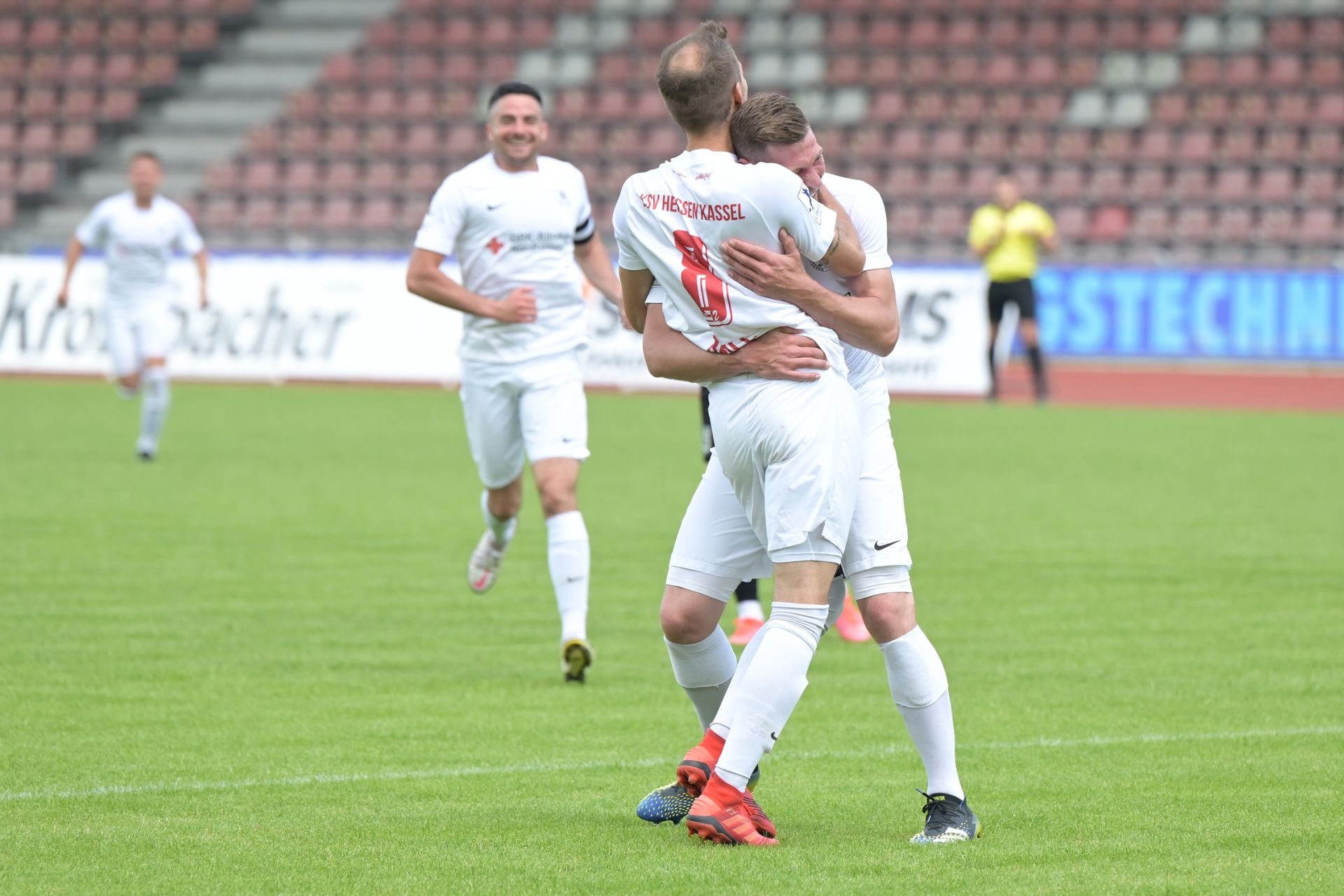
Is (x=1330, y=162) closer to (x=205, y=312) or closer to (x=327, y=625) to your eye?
(x=205, y=312)

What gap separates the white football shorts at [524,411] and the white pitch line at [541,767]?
2307 millimetres

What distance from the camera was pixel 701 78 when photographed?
15.4 feet

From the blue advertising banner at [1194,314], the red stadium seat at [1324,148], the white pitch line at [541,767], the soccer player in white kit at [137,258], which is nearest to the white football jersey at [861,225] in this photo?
the white pitch line at [541,767]

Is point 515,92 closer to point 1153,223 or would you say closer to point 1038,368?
point 1038,368

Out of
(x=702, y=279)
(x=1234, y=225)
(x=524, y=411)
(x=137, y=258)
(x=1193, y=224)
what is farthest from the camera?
(x=1193, y=224)

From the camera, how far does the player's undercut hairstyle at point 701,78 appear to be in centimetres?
468

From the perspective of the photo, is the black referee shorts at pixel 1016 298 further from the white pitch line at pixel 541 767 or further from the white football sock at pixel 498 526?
the white pitch line at pixel 541 767

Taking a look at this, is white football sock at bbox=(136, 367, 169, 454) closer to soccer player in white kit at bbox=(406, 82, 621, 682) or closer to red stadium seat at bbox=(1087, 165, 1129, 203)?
soccer player in white kit at bbox=(406, 82, 621, 682)

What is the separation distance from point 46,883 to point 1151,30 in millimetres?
26470

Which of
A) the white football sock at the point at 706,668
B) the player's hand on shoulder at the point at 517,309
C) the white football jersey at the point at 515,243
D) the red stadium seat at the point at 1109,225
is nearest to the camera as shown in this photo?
the white football sock at the point at 706,668

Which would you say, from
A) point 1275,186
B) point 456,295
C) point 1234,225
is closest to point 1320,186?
point 1275,186

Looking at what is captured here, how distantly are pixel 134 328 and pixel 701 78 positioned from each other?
13.0 metres

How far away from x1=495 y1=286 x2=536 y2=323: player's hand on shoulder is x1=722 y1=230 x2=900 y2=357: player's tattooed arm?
11.1 ft

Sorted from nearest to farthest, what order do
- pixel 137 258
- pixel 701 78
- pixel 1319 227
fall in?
pixel 701 78, pixel 137 258, pixel 1319 227
